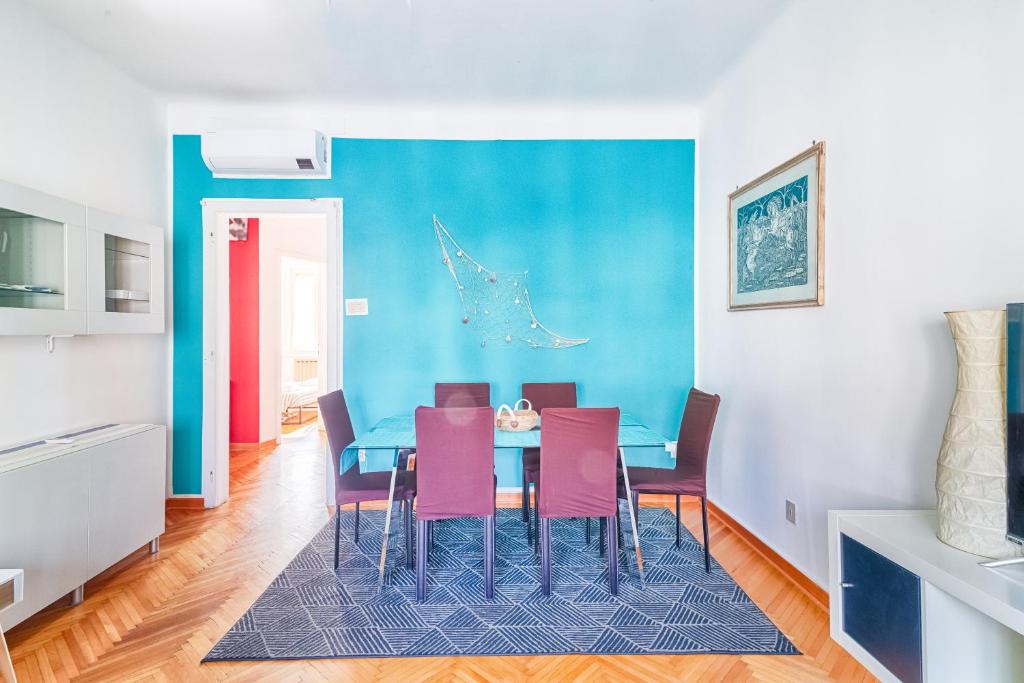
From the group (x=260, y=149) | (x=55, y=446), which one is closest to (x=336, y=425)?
(x=55, y=446)

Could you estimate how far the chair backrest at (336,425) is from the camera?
8.49 feet

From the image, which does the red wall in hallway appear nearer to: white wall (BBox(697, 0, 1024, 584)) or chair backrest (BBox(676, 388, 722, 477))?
chair backrest (BBox(676, 388, 722, 477))

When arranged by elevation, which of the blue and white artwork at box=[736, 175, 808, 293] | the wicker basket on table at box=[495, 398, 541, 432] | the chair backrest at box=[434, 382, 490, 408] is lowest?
the wicker basket on table at box=[495, 398, 541, 432]

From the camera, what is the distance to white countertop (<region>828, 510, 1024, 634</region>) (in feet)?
3.64

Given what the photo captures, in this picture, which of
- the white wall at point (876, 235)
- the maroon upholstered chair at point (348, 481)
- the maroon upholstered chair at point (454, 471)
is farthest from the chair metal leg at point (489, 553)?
the white wall at point (876, 235)

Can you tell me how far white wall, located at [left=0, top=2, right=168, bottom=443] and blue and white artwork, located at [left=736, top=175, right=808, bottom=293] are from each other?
3.91 meters

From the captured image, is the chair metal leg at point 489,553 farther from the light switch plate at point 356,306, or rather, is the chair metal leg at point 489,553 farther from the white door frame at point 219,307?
the light switch plate at point 356,306

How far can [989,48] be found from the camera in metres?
1.50

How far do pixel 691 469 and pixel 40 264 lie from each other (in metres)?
3.47

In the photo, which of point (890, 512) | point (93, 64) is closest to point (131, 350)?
point (93, 64)

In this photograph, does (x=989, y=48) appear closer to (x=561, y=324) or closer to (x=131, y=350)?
(x=561, y=324)

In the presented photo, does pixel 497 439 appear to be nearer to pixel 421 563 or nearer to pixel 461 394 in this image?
pixel 421 563

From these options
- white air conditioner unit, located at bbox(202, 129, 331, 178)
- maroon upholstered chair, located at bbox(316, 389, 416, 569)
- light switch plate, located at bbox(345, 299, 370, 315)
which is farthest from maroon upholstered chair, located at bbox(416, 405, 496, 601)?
white air conditioner unit, located at bbox(202, 129, 331, 178)

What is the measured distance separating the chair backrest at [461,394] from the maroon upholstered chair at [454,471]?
3.55 ft
